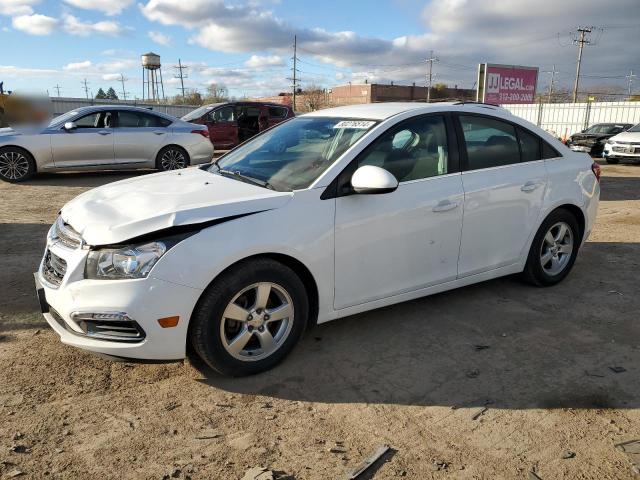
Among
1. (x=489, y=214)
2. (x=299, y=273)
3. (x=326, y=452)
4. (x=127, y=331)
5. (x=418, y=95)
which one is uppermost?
(x=418, y=95)

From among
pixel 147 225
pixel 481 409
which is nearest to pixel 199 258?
pixel 147 225

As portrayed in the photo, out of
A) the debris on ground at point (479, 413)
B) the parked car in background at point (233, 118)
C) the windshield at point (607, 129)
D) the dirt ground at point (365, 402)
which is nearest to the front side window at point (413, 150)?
the dirt ground at point (365, 402)

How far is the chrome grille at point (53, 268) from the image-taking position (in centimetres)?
313

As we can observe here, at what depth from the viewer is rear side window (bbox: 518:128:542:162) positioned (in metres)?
4.54

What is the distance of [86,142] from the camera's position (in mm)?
10711

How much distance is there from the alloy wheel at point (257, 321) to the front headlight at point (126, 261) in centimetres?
51

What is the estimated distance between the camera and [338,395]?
10.2 ft

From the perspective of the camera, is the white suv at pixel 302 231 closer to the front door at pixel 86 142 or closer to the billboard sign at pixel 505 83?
the front door at pixel 86 142

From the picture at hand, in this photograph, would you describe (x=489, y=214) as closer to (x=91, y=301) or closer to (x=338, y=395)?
(x=338, y=395)

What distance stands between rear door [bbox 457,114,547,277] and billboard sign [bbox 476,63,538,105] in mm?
18974

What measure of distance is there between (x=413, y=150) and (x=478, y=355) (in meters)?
1.54

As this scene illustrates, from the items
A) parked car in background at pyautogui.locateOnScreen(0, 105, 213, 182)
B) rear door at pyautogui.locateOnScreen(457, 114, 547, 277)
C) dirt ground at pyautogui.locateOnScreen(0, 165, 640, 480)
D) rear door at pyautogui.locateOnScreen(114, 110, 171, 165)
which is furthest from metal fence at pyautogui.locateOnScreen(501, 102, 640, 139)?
dirt ground at pyautogui.locateOnScreen(0, 165, 640, 480)

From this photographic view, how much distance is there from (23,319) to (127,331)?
64.0 inches

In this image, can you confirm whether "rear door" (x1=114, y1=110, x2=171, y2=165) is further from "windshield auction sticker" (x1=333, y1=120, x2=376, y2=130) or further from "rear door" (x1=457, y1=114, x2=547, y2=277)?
"rear door" (x1=457, y1=114, x2=547, y2=277)
